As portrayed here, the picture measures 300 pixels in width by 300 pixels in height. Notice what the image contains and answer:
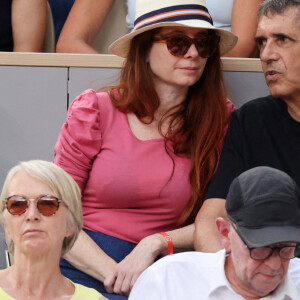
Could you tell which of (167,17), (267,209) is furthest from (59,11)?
(267,209)

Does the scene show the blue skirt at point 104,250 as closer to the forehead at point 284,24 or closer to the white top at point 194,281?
the white top at point 194,281

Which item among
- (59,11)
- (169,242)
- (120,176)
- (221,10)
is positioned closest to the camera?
(169,242)

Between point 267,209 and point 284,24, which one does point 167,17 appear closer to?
point 284,24

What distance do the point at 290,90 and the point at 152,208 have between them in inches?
26.1

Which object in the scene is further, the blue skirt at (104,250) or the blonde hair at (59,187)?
the blue skirt at (104,250)

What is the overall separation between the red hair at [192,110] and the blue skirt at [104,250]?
23 cm

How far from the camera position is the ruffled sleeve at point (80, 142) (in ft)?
9.91

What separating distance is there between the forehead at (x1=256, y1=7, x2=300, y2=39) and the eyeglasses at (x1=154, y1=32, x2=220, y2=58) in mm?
215

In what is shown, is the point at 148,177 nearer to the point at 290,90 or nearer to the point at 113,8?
the point at 290,90

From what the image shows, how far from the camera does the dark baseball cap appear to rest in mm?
2016

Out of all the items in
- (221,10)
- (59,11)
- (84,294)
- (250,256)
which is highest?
(221,10)

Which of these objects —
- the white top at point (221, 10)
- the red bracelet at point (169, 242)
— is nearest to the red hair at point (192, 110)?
the red bracelet at point (169, 242)

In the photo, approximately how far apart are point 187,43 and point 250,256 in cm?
123

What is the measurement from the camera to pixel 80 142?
9.98ft
